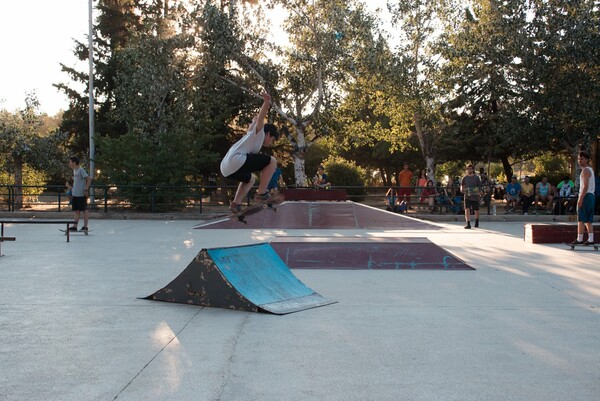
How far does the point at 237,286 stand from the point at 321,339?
1596 mm

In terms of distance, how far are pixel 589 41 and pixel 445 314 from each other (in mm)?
22174

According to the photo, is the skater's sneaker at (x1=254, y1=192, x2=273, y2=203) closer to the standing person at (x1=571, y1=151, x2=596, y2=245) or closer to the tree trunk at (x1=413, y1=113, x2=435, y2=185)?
the standing person at (x1=571, y1=151, x2=596, y2=245)

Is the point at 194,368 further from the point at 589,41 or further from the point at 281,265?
the point at 589,41

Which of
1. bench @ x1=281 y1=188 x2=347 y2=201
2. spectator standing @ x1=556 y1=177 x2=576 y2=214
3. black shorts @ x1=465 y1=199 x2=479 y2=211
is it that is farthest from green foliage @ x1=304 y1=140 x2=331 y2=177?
black shorts @ x1=465 y1=199 x2=479 y2=211

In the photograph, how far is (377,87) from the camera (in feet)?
95.3

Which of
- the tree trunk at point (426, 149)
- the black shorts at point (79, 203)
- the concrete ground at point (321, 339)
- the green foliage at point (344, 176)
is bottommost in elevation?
the concrete ground at point (321, 339)

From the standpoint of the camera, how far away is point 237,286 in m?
6.66

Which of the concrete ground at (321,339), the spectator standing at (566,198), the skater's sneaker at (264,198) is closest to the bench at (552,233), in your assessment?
the concrete ground at (321,339)

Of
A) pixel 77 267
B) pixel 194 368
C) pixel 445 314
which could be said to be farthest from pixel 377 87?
pixel 194 368

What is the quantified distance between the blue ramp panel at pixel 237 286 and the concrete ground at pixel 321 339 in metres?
0.18

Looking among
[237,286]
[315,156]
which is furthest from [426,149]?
[237,286]

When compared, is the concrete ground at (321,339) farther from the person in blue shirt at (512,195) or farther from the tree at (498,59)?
the tree at (498,59)

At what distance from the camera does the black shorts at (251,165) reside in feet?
26.8

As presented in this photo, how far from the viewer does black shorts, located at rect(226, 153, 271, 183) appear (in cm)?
818
